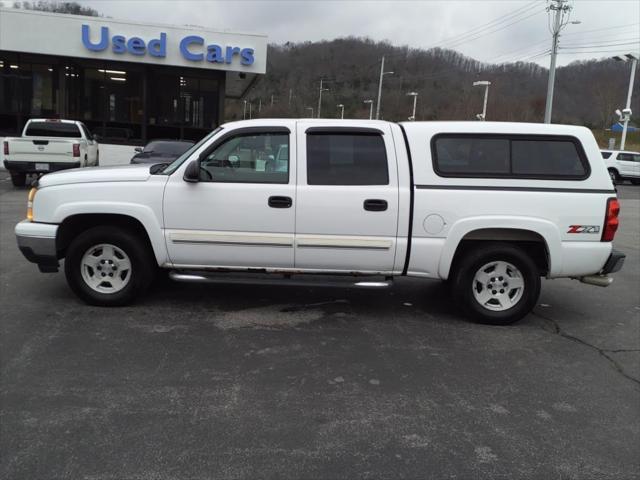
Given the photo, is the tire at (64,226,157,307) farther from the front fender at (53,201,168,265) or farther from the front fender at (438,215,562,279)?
the front fender at (438,215,562,279)

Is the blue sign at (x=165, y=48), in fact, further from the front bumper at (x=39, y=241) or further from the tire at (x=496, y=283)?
the tire at (x=496, y=283)

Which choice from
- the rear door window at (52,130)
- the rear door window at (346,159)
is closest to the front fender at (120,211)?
the rear door window at (346,159)

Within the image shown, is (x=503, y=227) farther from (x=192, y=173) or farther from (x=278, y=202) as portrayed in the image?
(x=192, y=173)

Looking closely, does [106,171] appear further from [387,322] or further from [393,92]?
[393,92]

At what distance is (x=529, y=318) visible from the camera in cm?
597

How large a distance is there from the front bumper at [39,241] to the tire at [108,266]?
165 millimetres

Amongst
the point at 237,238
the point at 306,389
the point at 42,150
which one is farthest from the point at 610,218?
the point at 42,150

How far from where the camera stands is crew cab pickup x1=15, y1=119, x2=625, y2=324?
17.5 ft

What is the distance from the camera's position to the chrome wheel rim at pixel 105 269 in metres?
5.57

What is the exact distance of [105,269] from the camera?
18.4 feet

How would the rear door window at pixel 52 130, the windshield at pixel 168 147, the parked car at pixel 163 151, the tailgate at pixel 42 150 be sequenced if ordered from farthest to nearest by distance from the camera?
the rear door window at pixel 52 130
the tailgate at pixel 42 150
the windshield at pixel 168 147
the parked car at pixel 163 151

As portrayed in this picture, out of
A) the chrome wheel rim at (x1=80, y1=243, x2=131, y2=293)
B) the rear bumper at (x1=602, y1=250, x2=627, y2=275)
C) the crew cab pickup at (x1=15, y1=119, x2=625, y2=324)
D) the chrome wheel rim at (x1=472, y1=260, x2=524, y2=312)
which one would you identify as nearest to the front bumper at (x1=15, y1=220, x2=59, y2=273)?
the crew cab pickup at (x1=15, y1=119, x2=625, y2=324)

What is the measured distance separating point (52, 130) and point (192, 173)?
42.0ft

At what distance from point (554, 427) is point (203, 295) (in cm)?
387
